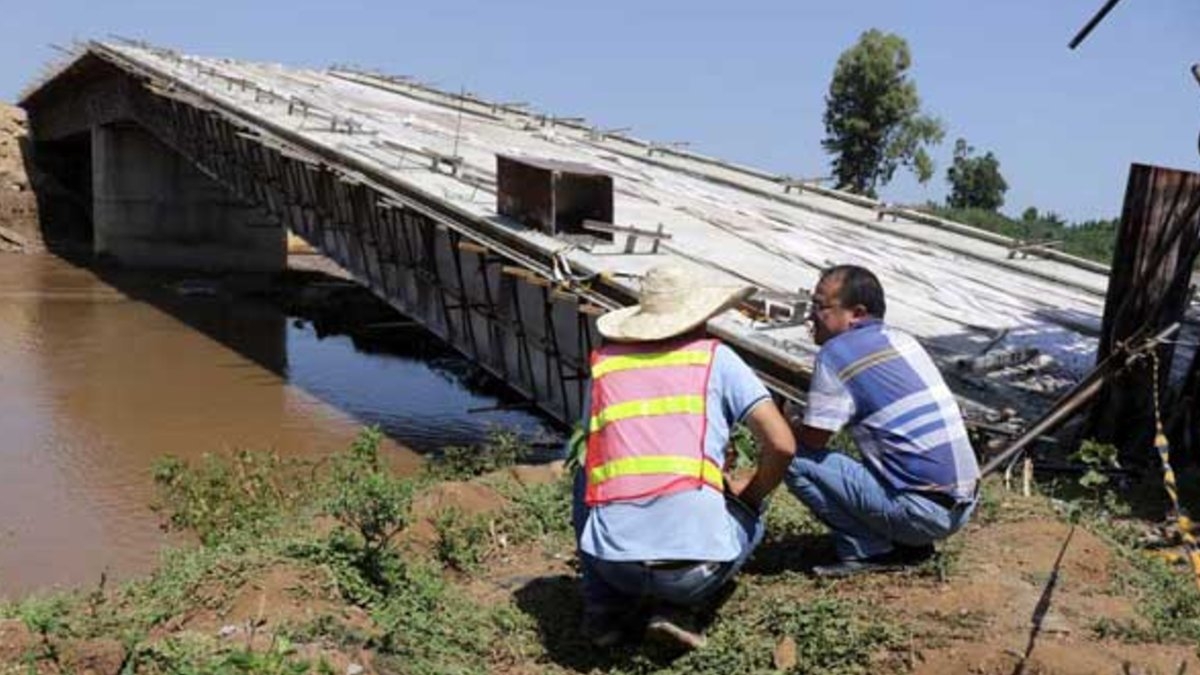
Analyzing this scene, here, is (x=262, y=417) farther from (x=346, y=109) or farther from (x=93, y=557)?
(x=346, y=109)

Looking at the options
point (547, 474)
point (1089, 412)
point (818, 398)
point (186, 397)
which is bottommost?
point (186, 397)

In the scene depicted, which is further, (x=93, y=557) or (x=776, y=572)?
(x=93, y=557)

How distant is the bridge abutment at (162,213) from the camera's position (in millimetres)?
31469

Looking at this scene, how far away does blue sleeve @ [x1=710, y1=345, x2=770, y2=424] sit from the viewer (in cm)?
427

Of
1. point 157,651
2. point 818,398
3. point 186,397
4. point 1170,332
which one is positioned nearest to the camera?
point 157,651

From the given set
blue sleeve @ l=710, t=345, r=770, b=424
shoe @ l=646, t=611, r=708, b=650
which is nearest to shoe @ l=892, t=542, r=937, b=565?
shoe @ l=646, t=611, r=708, b=650

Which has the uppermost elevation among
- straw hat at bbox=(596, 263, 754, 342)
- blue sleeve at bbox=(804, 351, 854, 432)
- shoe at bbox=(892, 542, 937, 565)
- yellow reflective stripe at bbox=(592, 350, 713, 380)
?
straw hat at bbox=(596, 263, 754, 342)

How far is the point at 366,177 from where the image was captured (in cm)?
1622

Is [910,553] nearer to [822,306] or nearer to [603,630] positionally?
[822,306]

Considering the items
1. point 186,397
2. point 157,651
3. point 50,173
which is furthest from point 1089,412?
point 50,173

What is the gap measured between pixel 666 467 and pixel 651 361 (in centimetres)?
40

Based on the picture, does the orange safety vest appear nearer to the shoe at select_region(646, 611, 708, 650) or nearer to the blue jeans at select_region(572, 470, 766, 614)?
the blue jeans at select_region(572, 470, 766, 614)

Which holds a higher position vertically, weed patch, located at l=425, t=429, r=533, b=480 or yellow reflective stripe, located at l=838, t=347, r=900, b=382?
yellow reflective stripe, located at l=838, t=347, r=900, b=382

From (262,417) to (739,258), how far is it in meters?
7.26
